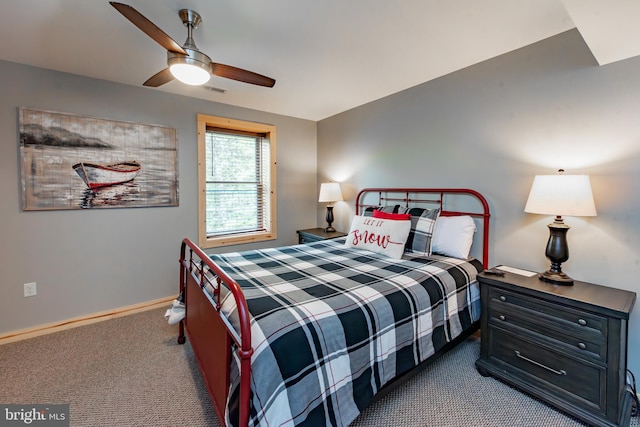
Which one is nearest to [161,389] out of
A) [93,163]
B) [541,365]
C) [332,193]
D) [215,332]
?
[215,332]

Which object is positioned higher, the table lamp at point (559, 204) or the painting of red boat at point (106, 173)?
the painting of red boat at point (106, 173)

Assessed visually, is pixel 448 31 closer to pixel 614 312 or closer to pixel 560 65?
pixel 560 65

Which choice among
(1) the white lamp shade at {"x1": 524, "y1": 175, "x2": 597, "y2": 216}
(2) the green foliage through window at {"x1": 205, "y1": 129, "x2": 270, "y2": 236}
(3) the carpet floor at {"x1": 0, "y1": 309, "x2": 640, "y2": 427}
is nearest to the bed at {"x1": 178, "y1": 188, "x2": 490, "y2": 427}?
(3) the carpet floor at {"x1": 0, "y1": 309, "x2": 640, "y2": 427}

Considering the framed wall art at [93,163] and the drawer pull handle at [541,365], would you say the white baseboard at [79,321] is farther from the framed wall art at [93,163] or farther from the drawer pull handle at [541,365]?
the drawer pull handle at [541,365]

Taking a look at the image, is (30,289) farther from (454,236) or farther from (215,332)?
(454,236)

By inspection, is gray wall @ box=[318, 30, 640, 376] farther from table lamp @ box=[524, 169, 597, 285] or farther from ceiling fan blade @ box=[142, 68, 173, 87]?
ceiling fan blade @ box=[142, 68, 173, 87]

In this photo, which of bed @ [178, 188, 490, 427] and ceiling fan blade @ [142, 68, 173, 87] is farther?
ceiling fan blade @ [142, 68, 173, 87]

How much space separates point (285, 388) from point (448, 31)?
2428mm

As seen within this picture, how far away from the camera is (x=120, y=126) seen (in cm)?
289

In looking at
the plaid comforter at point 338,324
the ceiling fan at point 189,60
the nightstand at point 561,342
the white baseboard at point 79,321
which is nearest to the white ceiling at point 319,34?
the ceiling fan at point 189,60

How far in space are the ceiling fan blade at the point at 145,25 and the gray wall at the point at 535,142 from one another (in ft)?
7.62

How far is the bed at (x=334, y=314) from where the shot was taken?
1.18 meters

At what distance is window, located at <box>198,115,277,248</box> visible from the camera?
3498mm

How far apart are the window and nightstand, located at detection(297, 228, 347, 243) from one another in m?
0.42
